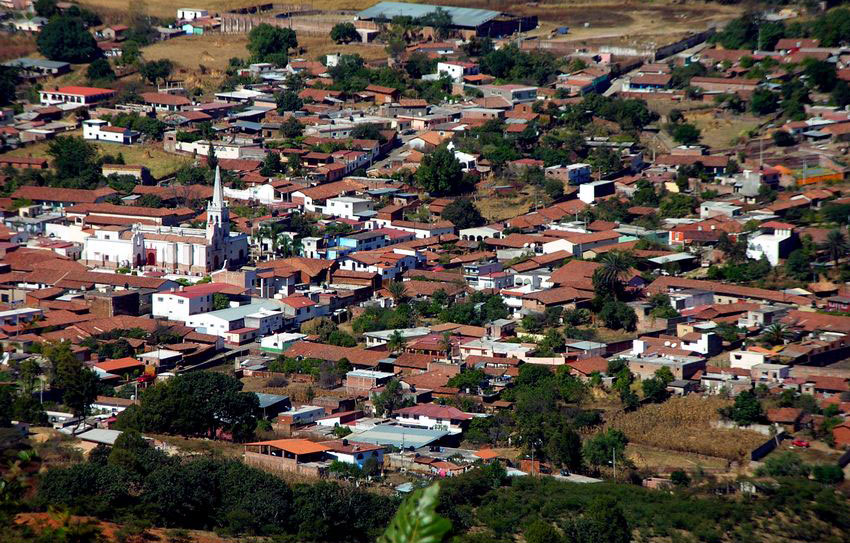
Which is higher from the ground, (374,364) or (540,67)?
(540,67)

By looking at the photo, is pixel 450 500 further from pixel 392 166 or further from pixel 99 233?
pixel 392 166

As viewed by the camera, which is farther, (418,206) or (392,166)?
(392,166)

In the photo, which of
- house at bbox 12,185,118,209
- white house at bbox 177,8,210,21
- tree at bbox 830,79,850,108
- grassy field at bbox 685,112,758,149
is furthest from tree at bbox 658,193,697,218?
white house at bbox 177,8,210,21

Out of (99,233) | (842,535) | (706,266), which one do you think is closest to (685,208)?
(706,266)

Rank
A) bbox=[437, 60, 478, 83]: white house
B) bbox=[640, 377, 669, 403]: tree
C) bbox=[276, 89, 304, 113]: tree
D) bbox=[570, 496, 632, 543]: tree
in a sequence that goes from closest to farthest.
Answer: bbox=[570, 496, 632, 543]: tree
bbox=[640, 377, 669, 403]: tree
bbox=[276, 89, 304, 113]: tree
bbox=[437, 60, 478, 83]: white house

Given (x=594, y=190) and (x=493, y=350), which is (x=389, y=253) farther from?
(x=594, y=190)

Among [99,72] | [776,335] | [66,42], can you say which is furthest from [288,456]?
[66,42]

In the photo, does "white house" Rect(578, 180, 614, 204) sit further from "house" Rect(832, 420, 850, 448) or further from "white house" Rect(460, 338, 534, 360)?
"house" Rect(832, 420, 850, 448)
